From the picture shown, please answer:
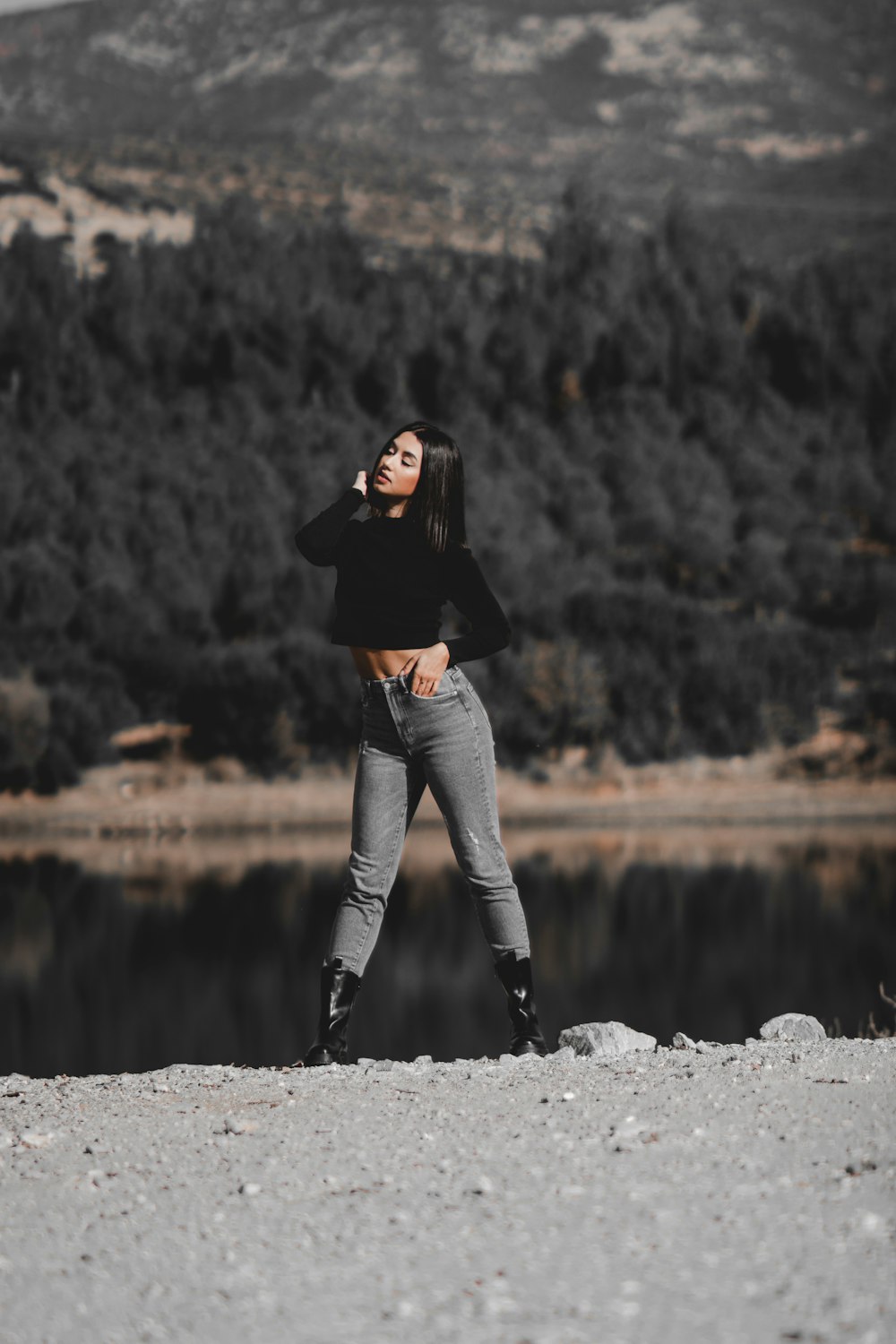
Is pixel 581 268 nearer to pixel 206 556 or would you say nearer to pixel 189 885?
pixel 206 556

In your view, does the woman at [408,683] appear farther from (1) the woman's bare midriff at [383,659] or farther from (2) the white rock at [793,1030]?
(2) the white rock at [793,1030]

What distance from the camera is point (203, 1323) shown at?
281cm

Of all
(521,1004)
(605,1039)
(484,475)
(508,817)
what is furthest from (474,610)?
(484,475)

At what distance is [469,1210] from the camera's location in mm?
3305

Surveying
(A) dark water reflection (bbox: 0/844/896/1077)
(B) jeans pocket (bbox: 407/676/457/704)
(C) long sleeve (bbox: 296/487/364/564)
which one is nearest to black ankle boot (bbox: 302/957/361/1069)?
(B) jeans pocket (bbox: 407/676/457/704)

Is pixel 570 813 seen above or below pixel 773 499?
below

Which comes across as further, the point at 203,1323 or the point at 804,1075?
the point at 804,1075

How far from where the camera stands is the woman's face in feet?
16.2

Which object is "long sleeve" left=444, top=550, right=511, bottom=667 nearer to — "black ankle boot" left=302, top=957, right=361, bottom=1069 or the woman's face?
the woman's face

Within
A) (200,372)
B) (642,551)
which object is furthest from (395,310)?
(642,551)

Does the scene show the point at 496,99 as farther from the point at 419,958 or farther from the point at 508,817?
the point at 419,958

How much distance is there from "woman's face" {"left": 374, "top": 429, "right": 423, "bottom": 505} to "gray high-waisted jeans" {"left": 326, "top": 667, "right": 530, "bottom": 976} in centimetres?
51

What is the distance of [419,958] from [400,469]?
29.5 ft

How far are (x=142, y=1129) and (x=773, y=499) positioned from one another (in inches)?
1323
